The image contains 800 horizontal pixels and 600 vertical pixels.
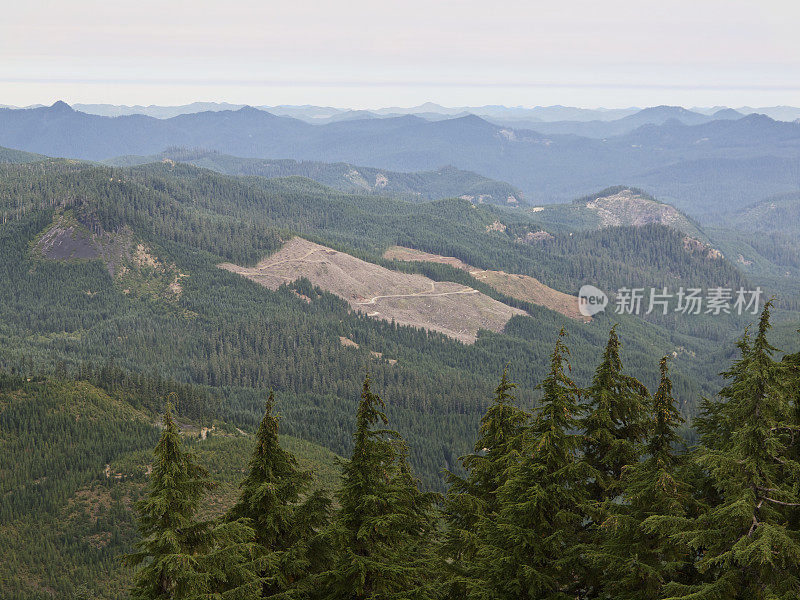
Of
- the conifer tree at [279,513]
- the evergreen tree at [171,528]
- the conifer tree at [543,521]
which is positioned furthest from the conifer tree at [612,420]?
the evergreen tree at [171,528]

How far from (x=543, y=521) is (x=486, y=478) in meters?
8.56

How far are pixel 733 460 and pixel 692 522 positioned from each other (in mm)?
2881

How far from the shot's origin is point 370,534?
3006 centimetres

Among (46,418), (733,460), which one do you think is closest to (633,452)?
(733,460)

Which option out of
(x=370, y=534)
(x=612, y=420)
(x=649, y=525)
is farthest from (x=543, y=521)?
(x=370, y=534)

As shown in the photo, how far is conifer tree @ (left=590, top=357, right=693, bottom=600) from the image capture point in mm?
25188

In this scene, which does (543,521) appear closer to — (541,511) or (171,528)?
(541,511)

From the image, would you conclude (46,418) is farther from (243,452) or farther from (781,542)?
(781,542)

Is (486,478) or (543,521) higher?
(543,521)

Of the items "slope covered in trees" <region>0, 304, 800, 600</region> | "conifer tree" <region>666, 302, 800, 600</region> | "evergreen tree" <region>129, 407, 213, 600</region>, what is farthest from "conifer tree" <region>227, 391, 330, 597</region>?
"conifer tree" <region>666, 302, 800, 600</region>

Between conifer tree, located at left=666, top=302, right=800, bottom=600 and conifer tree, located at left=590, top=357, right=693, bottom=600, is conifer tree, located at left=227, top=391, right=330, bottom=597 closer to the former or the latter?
conifer tree, located at left=590, top=357, right=693, bottom=600

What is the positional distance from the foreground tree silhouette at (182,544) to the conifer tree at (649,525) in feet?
47.9

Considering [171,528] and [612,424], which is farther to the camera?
[612,424]

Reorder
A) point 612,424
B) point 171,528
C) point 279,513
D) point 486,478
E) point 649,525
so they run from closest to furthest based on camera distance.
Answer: point 649,525 < point 171,528 < point 279,513 < point 612,424 < point 486,478
